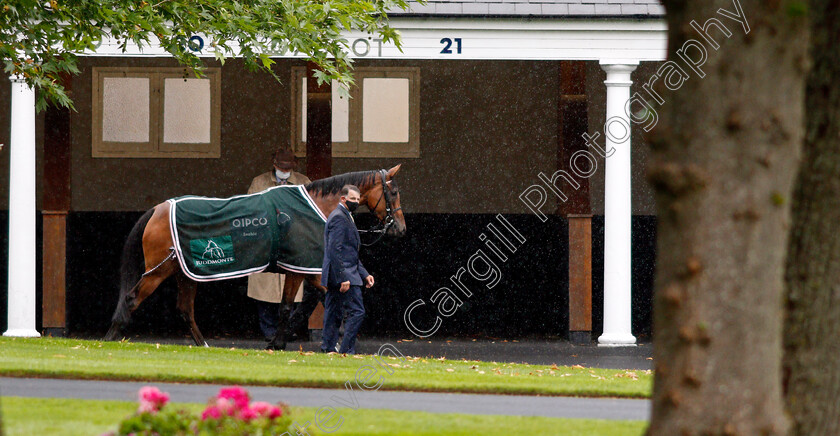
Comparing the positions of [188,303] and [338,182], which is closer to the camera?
[338,182]

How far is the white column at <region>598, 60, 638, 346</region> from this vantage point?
1399 cm

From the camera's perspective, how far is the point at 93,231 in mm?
16297

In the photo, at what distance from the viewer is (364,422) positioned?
23.2 ft

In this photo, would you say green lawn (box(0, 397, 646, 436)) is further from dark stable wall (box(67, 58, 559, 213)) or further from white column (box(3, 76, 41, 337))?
dark stable wall (box(67, 58, 559, 213))

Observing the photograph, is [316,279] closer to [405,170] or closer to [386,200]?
[386,200]

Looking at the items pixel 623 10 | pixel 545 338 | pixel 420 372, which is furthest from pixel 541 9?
pixel 420 372

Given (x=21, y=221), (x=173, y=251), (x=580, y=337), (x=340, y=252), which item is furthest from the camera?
(x=580, y=337)

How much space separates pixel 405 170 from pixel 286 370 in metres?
7.57

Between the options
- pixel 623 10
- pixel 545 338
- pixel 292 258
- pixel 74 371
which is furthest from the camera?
pixel 545 338

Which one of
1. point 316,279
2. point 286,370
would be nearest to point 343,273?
point 316,279

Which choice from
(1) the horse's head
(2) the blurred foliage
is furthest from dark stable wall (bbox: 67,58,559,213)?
(2) the blurred foliage

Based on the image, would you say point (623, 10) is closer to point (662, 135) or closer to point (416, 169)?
point (416, 169)

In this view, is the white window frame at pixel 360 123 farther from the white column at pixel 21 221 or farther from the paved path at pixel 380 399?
the paved path at pixel 380 399

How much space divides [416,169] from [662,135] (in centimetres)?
1249
